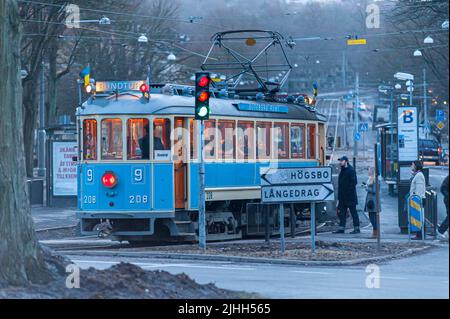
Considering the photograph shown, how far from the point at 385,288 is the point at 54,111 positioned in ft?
129

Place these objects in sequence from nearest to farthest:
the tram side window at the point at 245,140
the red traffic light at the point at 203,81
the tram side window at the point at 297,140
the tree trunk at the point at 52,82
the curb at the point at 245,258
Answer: the curb at the point at 245,258
the red traffic light at the point at 203,81
the tram side window at the point at 245,140
the tram side window at the point at 297,140
the tree trunk at the point at 52,82

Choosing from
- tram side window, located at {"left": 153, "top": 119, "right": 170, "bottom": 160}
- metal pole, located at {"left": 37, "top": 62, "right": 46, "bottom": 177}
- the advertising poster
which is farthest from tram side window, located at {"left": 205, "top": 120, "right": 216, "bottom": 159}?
metal pole, located at {"left": 37, "top": 62, "right": 46, "bottom": 177}

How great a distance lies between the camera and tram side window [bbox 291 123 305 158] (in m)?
27.0

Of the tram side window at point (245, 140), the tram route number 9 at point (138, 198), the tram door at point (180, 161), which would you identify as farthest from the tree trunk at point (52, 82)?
the tram route number 9 at point (138, 198)

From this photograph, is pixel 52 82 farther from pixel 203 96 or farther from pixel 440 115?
pixel 440 115

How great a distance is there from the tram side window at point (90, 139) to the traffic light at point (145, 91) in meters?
1.22

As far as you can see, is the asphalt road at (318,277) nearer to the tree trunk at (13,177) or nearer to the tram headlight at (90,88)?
the tree trunk at (13,177)

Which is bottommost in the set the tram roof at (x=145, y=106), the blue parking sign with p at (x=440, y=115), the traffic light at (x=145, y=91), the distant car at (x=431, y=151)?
the distant car at (x=431, y=151)

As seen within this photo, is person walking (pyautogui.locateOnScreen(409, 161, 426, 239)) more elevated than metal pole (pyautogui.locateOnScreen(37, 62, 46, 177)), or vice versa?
metal pole (pyautogui.locateOnScreen(37, 62, 46, 177))

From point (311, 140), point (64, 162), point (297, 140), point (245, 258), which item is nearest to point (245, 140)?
point (297, 140)

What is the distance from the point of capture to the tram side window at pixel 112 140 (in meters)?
22.8

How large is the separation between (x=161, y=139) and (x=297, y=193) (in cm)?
381

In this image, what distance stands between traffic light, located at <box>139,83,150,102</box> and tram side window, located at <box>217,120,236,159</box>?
1988 mm

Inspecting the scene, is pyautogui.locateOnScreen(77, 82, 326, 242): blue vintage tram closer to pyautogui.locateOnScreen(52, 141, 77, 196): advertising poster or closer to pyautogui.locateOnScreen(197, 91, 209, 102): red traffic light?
pyautogui.locateOnScreen(197, 91, 209, 102): red traffic light
